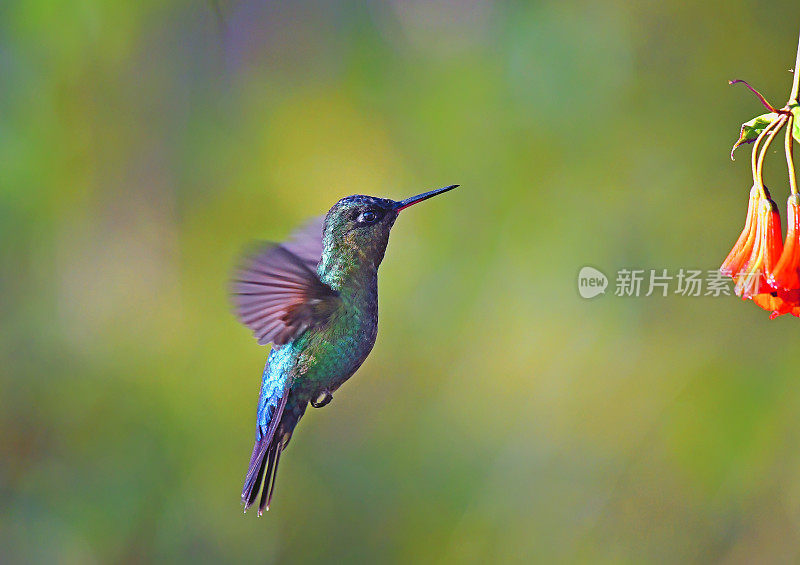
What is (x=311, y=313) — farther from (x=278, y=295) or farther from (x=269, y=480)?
(x=269, y=480)

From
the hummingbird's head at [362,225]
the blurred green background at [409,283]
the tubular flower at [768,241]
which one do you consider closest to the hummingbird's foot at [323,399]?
the hummingbird's head at [362,225]

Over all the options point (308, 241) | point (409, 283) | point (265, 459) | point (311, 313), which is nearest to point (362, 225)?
point (311, 313)

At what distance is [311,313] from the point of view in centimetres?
126

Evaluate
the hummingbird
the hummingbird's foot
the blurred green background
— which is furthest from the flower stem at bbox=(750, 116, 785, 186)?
the blurred green background

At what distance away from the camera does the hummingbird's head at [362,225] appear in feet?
4.09

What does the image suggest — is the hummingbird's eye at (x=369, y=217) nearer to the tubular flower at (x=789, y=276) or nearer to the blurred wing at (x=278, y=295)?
the blurred wing at (x=278, y=295)

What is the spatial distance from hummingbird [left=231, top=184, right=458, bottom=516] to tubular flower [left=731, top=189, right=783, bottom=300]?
1.43 feet

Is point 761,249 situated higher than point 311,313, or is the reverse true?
point 761,249

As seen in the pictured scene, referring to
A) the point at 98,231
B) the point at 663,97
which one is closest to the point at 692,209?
the point at 663,97

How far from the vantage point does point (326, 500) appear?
2818mm

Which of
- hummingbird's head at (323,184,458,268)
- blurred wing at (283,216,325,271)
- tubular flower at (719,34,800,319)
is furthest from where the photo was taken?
blurred wing at (283,216,325,271)

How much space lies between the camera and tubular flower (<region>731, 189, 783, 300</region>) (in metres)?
1.11

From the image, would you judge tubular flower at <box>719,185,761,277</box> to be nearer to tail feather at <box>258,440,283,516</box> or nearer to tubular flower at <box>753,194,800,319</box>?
tubular flower at <box>753,194,800,319</box>

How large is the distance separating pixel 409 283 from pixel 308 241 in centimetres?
140
